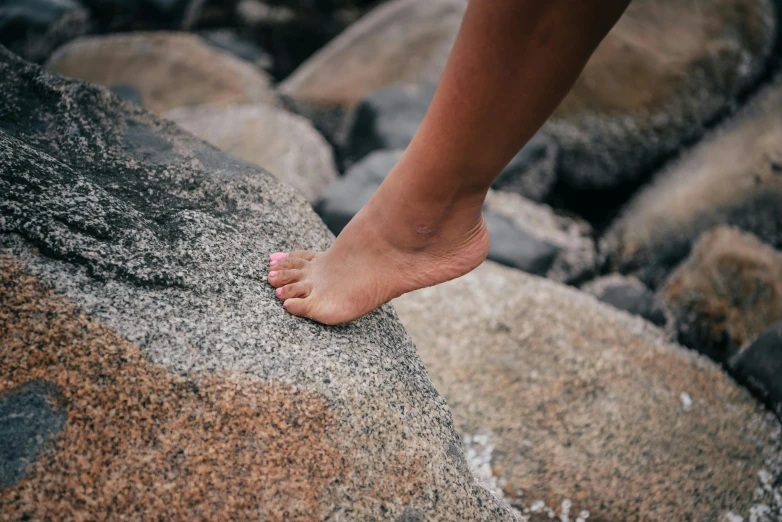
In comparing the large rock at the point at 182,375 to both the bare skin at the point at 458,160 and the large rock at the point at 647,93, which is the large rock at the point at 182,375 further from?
the large rock at the point at 647,93

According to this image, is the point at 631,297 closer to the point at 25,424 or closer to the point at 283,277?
the point at 283,277

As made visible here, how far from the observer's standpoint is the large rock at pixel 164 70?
4039 millimetres

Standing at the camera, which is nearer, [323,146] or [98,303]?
[98,303]

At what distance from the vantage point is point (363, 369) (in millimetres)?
1190

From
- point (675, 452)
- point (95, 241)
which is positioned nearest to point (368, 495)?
point (95, 241)

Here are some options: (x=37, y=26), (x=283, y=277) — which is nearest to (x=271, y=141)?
(x=283, y=277)

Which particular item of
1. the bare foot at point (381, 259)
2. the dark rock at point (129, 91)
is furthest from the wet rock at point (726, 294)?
the dark rock at point (129, 91)

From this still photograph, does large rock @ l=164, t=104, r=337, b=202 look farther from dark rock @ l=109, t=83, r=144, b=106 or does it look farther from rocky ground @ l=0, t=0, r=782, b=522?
dark rock @ l=109, t=83, r=144, b=106

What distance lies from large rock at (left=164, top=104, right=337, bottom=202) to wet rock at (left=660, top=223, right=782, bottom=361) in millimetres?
2152

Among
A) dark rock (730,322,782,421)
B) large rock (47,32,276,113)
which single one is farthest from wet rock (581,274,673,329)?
large rock (47,32,276,113)

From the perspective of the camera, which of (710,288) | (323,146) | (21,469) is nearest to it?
(21,469)

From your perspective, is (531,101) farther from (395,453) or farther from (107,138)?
(107,138)

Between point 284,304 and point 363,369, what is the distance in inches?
10.6

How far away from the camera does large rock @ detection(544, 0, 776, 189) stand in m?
3.50
